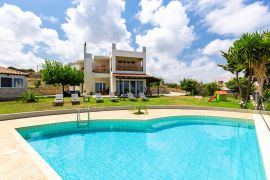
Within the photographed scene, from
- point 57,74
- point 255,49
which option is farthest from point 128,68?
point 255,49

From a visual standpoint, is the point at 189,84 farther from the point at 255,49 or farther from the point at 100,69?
the point at 255,49

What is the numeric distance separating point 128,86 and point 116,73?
9.69 feet

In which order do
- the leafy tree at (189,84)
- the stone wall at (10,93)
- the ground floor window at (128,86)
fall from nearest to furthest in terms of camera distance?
the stone wall at (10,93), the ground floor window at (128,86), the leafy tree at (189,84)

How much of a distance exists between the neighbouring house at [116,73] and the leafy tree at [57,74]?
3.17 meters

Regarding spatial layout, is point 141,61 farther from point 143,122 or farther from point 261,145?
point 261,145

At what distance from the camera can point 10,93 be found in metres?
23.3

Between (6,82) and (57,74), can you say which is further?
→ (57,74)

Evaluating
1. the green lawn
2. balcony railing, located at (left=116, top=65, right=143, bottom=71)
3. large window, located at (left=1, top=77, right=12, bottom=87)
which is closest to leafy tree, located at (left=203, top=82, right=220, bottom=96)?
balcony railing, located at (left=116, top=65, right=143, bottom=71)

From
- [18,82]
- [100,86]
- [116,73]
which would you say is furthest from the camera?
[100,86]

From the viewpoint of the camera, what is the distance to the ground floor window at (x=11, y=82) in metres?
22.7

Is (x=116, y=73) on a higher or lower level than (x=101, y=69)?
lower

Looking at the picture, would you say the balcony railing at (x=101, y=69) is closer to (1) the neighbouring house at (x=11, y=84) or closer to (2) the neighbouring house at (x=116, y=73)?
(2) the neighbouring house at (x=116, y=73)

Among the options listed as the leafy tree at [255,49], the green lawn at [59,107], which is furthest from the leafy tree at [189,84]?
the leafy tree at [255,49]

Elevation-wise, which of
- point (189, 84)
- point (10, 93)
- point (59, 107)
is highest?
point (189, 84)
